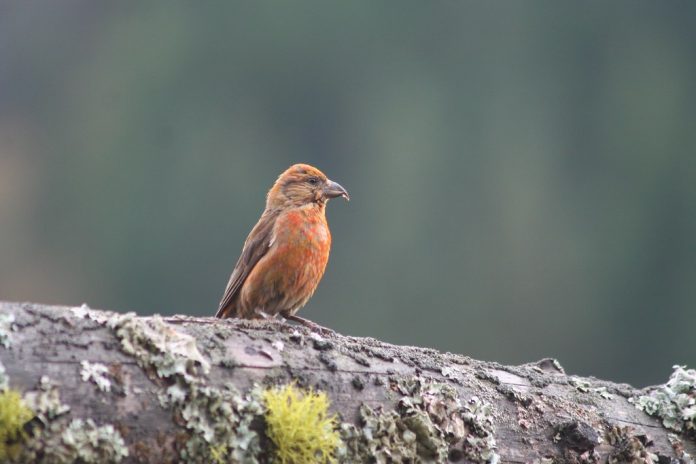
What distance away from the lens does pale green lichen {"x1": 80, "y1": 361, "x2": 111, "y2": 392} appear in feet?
7.63

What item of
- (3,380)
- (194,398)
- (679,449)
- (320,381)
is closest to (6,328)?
(3,380)

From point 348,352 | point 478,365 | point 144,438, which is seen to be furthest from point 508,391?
point 144,438

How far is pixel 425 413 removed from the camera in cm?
301

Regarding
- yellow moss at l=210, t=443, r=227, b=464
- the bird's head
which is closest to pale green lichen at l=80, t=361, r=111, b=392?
yellow moss at l=210, t=443, r=227, b=464

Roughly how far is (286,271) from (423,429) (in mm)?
2067

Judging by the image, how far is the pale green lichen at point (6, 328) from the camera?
88.7 inches

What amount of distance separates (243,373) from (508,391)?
114cm

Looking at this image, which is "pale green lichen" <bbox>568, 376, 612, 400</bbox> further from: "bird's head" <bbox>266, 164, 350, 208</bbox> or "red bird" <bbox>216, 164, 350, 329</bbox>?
"bird's head" <bbox>266, 164, 350, 208</bbox>

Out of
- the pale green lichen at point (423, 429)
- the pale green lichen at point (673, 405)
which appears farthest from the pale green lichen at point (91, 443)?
the pale green lichen at point (673, 405)

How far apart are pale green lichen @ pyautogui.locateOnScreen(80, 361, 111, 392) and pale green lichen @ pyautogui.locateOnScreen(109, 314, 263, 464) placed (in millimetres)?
122

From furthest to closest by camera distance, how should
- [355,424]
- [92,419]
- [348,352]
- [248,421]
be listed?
1. [348,352]
2. [355,424]
3. [248,421]
4. [92,419]

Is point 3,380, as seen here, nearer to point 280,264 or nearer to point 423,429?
point 423,429

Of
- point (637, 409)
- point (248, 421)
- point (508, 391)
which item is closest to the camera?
point (248, 421)

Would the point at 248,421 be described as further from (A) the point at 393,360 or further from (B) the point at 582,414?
(B) the point at 582,414
